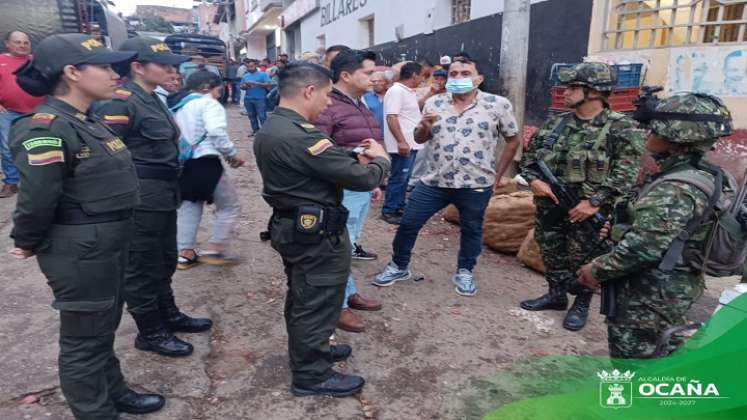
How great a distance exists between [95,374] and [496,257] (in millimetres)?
3556

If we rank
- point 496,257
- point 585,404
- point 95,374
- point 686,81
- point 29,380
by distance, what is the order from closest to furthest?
point 585,404 < point 95,374 < point 29,380 < point 496,257 < point 686,81

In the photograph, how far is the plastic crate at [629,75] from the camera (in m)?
5.59

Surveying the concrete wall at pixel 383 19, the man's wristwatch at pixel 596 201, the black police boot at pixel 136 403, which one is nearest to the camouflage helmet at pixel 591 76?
the man's wristwatch at pixel 596 201

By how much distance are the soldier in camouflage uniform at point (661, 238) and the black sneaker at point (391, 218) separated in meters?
3.53

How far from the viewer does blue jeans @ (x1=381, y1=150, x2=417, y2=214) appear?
549 centimetres

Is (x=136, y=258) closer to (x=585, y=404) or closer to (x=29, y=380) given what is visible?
(x=29, y=380)

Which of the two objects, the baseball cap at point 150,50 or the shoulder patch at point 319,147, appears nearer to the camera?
the shoulder patch at point 319,147

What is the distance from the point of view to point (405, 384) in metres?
2.75

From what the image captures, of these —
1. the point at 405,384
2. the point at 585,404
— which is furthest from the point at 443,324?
the point at 585,404

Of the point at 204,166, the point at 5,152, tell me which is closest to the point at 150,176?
the point at 204,166

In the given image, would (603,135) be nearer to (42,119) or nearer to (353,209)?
(353,209)

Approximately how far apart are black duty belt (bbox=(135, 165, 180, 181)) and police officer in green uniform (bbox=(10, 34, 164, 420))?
0.60 m
